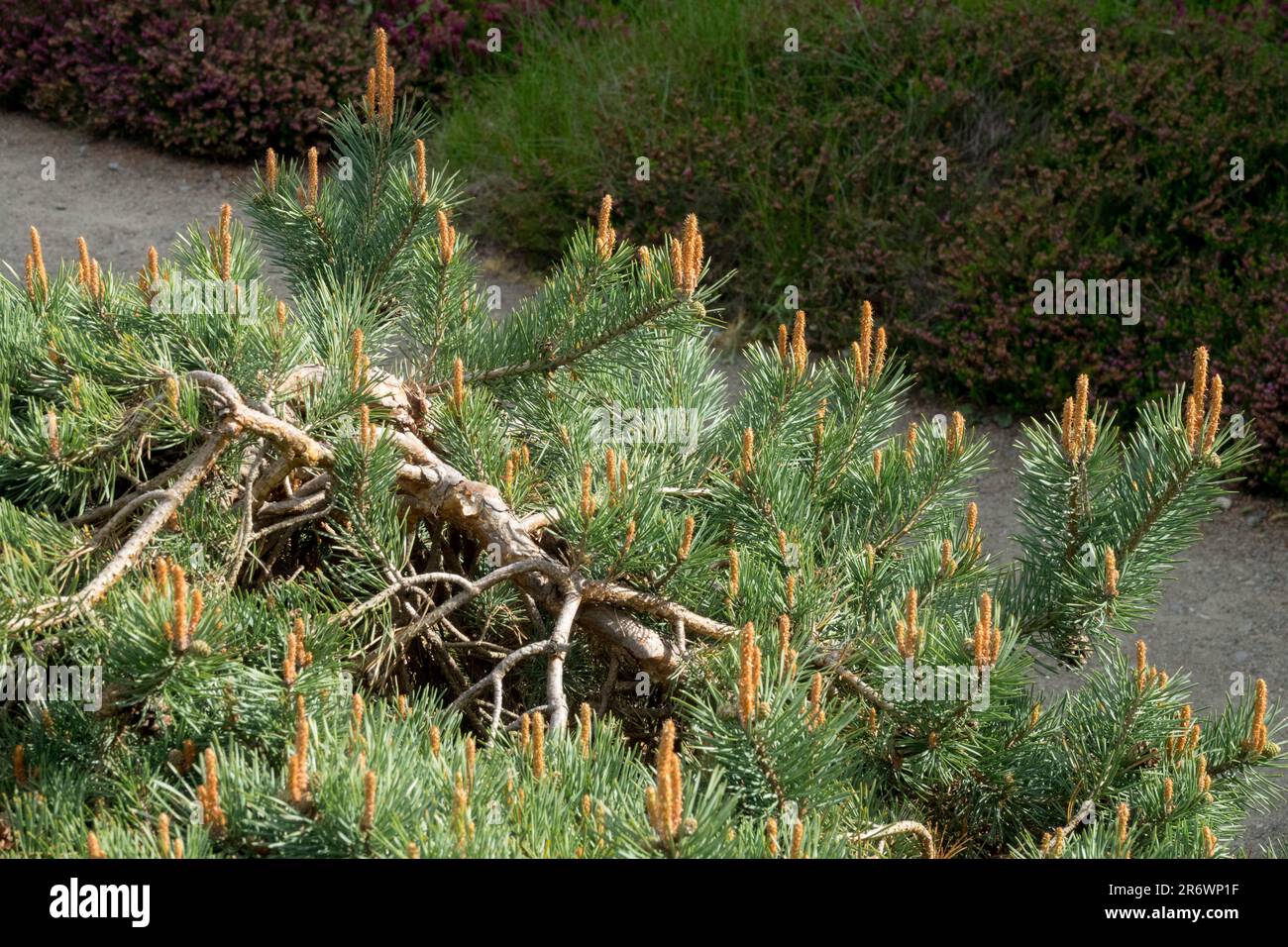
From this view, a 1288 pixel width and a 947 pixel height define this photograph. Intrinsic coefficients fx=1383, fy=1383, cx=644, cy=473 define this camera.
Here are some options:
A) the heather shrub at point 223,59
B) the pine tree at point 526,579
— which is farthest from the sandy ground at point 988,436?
the pine tree at point 526,579

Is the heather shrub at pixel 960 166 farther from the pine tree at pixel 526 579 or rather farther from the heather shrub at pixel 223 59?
the pine tree at pixel 526 579

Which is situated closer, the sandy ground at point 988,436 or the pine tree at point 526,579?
the pine tree at point 526,579

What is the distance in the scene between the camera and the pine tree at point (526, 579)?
5.19 feet

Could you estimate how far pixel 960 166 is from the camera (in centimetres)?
689

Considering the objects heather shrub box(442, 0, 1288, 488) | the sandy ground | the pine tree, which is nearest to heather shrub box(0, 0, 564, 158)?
the sandy ground

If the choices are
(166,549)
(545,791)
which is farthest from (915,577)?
(166,549)

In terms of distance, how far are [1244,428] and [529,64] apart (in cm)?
463

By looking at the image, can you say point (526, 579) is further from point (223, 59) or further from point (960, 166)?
point (223, 59)

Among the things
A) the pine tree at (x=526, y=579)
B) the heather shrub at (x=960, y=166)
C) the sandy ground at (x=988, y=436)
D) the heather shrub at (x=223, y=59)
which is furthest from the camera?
the heather shrub at (x=223, y=59)

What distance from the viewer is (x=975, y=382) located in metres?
6.32

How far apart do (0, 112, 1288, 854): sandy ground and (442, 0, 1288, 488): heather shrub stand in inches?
12.2

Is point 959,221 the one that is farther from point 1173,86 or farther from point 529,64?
point 529,64

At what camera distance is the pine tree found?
5.19ft

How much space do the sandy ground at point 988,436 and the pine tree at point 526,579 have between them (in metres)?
0.99
